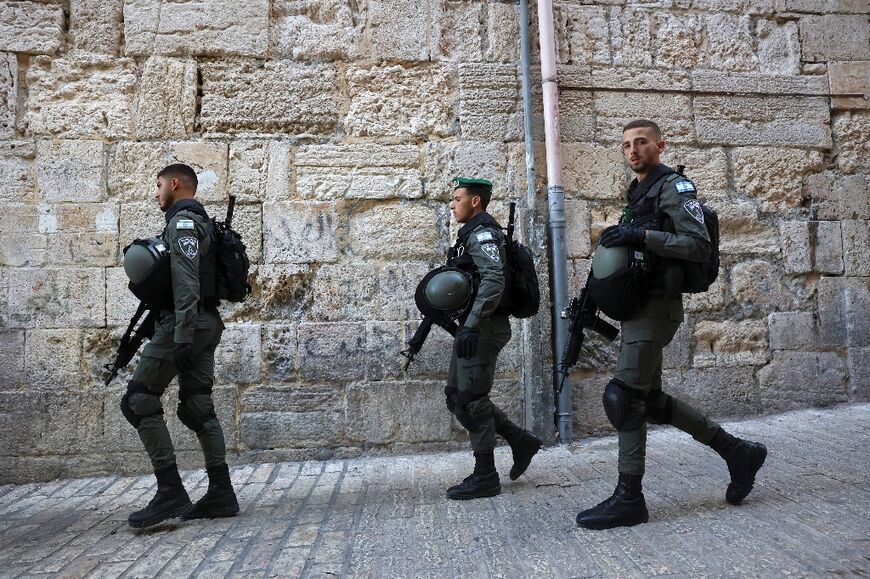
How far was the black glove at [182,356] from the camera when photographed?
3553 millimetres

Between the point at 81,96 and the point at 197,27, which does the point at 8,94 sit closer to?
the point at 81,96

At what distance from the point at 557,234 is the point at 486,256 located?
165 cm

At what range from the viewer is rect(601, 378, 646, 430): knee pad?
3.24m

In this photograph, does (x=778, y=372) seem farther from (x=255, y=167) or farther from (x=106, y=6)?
(x=106, y=6)

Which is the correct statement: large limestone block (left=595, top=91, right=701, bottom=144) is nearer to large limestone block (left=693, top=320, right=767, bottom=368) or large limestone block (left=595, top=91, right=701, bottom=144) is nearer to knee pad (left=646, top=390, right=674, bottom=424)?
large limestone block (left=693, top=320, right=767, bottom=368)

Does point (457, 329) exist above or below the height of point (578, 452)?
above

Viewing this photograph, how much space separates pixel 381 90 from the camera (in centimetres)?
552

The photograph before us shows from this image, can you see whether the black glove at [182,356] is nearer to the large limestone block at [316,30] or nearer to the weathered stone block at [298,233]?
the weathered stone block at [298,233]

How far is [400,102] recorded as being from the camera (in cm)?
552

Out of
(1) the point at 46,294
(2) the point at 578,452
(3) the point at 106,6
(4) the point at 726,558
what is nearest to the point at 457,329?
(2) the point at 578,452

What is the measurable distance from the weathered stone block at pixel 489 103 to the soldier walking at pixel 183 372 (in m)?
2.48

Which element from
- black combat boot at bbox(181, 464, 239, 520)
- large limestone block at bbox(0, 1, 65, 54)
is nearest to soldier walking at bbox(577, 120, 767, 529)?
black combat boot at bbox(181, 464, 239, 520)

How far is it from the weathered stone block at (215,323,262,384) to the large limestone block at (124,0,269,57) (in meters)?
2.21

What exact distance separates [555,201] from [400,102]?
1484 millimetres
